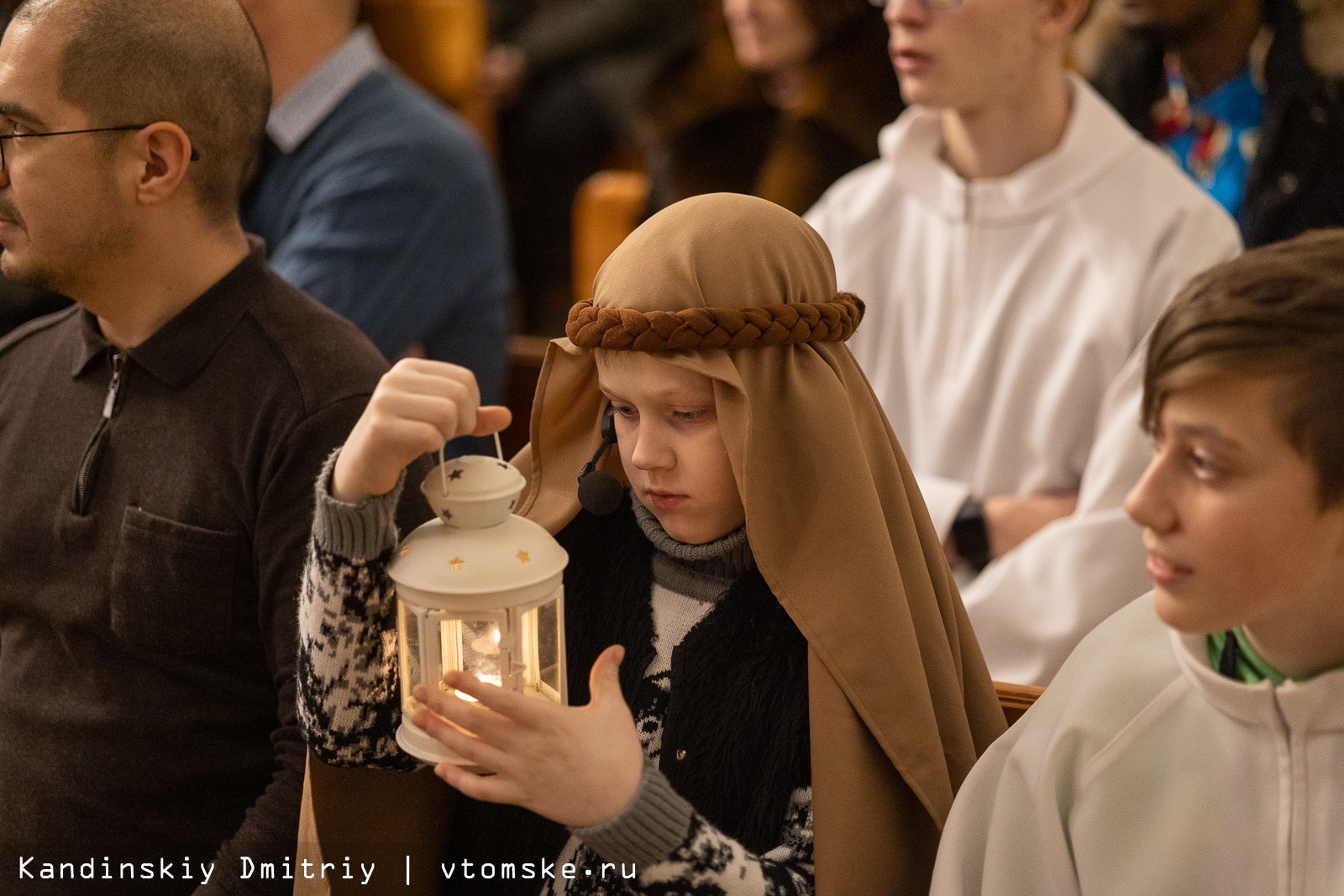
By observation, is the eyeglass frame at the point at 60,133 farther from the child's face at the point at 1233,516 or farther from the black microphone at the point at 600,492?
the child's face at the point at 1233,516

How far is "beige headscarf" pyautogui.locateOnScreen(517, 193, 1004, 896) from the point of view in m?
1.41

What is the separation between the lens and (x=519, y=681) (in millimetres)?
1376

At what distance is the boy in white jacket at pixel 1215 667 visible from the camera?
3.70 ft

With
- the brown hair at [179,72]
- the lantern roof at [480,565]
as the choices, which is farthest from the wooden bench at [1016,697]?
the brown hair at [179,72]

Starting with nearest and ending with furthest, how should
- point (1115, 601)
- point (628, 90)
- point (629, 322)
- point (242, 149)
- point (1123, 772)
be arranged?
point (1123, 772)
point (629, 322)
point (242, 149)
point (1115, 601)
point (628, 90)

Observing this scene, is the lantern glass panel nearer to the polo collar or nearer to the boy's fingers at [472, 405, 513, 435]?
the boy's fingers at [472, 405, 513, 435]

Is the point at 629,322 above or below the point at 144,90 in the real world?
below

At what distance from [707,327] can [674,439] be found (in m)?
0.13

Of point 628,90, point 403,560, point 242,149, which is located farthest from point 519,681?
point 628,90

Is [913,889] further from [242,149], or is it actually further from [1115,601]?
[242,149]

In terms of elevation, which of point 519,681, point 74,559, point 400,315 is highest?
point 519,681

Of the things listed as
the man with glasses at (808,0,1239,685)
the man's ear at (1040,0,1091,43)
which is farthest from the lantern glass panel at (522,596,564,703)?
the man's ear at (1040,0,1091,43)

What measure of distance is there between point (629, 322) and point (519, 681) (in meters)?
0.38

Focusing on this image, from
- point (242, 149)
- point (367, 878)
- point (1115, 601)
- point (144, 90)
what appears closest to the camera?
point (367, 878)
